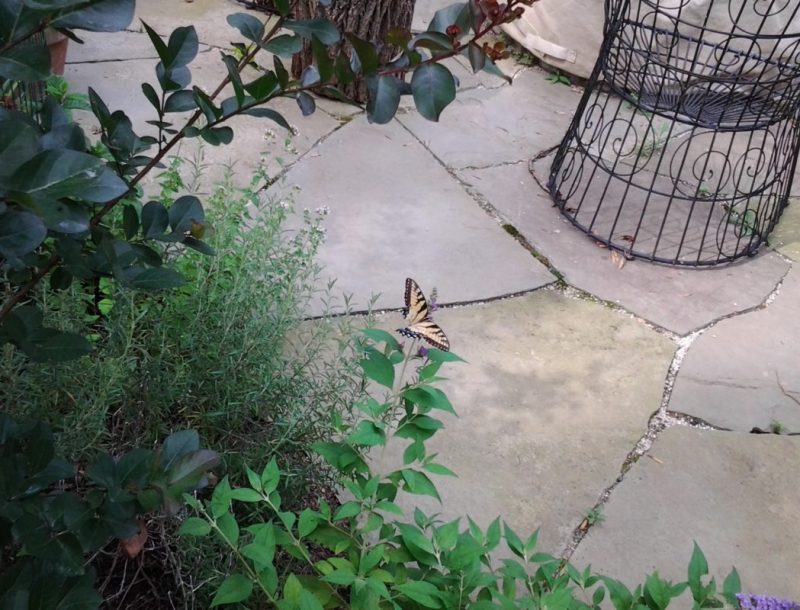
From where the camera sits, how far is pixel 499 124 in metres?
4.02

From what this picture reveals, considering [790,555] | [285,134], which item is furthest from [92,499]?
[285,134]

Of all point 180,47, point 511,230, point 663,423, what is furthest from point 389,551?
point 511,230

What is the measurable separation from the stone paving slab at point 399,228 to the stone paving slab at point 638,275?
0.13 m

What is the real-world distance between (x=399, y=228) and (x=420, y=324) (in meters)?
1.66

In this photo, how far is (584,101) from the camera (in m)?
3.42

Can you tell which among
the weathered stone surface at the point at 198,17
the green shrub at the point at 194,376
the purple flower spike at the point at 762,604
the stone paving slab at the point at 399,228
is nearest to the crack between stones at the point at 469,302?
the stone paving slab at the point at 399,228

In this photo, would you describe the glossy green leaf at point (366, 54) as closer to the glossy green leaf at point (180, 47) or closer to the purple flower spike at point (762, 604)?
the glossy green leaf at point (180, 47)

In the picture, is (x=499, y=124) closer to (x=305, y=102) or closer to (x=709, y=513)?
(x=709, y=513)

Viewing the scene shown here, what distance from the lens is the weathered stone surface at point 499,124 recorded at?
12.2 ft

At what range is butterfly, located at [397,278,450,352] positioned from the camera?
143 cm

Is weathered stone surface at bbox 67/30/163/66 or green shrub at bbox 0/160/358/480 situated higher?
green shrub at bbox 0/160/358/480

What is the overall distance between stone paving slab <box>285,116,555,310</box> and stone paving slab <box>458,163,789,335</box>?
127 mm

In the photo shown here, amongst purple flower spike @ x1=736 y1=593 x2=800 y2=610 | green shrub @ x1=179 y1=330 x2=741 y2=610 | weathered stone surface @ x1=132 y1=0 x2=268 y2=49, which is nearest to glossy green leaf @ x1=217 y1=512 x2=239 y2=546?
green shrub @ x1=179 y1=330 x2=741 y2=610

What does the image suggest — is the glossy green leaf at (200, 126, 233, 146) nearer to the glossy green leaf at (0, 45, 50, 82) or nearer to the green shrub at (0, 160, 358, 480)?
the glossy green leaf at (0, 45, 50, 82)
